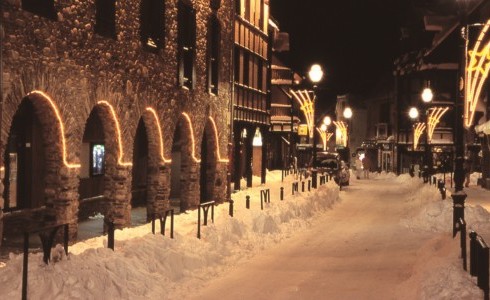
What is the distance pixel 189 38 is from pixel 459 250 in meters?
13.3

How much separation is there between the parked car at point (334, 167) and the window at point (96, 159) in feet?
67.3

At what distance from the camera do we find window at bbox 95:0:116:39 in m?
16.2

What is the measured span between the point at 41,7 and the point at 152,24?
248 inches

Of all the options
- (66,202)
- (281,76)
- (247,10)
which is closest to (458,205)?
(66,202)

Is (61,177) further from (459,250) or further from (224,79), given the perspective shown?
(224,79)

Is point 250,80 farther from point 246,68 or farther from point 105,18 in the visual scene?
point 105,18

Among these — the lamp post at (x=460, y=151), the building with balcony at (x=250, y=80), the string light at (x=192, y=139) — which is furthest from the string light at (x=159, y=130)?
the building with balcony at (x=250, y=80)

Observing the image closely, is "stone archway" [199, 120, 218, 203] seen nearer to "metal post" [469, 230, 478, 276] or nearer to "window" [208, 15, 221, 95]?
"window" [208, 15, 221, 95]

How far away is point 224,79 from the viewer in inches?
1085

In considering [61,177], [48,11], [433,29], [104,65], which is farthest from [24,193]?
[433,29]

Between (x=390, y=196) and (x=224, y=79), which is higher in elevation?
(x=224, y=79)

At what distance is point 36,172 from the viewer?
59.9 ft

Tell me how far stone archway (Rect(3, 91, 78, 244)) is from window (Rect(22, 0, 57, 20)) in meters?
1.63

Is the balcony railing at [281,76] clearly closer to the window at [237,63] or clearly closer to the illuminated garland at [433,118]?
the illuminated garland at [433,118]
